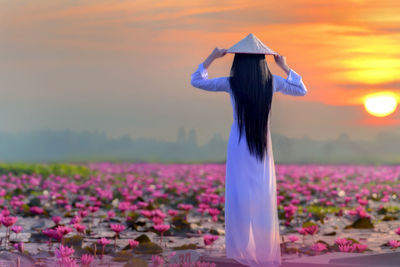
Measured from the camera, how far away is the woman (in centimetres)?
566

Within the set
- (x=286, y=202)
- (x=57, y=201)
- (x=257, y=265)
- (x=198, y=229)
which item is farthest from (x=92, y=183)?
(x=257, y=265)

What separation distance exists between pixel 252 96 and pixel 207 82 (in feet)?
1.38

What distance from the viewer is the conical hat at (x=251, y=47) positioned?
5561 mm

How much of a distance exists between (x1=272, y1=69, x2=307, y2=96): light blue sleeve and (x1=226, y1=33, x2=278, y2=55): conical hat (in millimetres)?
280

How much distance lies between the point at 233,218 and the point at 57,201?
546 cm

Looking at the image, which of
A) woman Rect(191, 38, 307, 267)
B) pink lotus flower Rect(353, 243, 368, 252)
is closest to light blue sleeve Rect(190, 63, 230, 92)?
woman Rect(191, 38, 307, 267)

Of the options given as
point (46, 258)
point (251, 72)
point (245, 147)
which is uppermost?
point (251, 72)

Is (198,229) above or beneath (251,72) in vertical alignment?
beneath

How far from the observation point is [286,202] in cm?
1150

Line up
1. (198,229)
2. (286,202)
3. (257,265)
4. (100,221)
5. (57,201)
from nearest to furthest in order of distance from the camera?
(257,265)
(198,229)
(100,221)
(57,201)
(286,202)

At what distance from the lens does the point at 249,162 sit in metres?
5.68

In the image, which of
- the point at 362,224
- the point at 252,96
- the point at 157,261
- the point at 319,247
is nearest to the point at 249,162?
the point at 252,96

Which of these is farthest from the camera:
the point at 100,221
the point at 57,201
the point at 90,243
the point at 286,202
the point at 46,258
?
the point at 286,202

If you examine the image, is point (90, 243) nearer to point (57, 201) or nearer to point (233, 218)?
point (233, 218)
